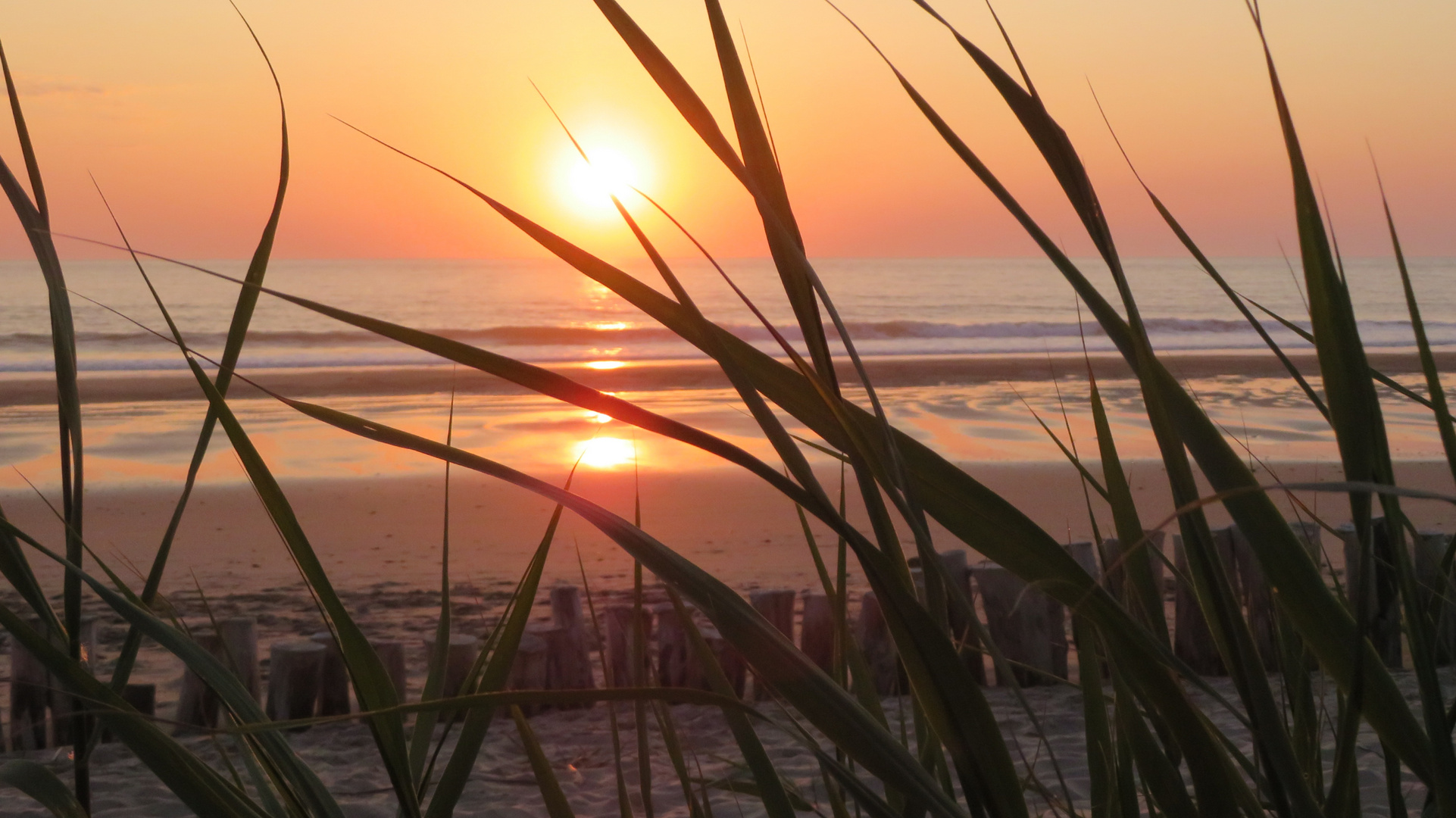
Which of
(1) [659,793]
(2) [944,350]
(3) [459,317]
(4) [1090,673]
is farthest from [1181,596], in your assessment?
(3) [459,317]

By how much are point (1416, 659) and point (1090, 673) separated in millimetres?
291

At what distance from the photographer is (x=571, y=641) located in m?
4.08

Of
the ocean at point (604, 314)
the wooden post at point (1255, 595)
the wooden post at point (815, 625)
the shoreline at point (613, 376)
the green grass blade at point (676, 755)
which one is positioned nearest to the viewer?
the green grass blade at point (676, 755)

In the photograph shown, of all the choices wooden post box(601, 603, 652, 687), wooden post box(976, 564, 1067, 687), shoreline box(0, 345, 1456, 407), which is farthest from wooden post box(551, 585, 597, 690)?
shoreline box(0, 345, 1456, 407)

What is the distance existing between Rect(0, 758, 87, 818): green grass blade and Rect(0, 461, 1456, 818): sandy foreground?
183 cm

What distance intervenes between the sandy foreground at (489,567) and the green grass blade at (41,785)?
183 cm

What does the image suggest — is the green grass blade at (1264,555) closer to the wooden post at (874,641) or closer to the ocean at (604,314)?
the wooden post at (874,641)

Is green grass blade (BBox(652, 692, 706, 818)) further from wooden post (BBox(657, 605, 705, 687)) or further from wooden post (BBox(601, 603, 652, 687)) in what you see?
wooden post (BBox(657, 605, 705, 687))

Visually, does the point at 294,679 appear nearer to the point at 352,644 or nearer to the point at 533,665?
the point at 533,665

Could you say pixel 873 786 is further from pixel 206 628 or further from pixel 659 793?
pixel 206 628

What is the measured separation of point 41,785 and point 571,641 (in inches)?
140

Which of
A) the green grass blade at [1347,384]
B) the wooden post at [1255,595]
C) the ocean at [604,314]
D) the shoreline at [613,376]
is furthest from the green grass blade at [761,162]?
the shoreline at [613,376]

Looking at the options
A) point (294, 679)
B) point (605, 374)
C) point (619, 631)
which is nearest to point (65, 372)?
point (619, 631)

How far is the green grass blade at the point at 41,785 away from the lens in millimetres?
584
